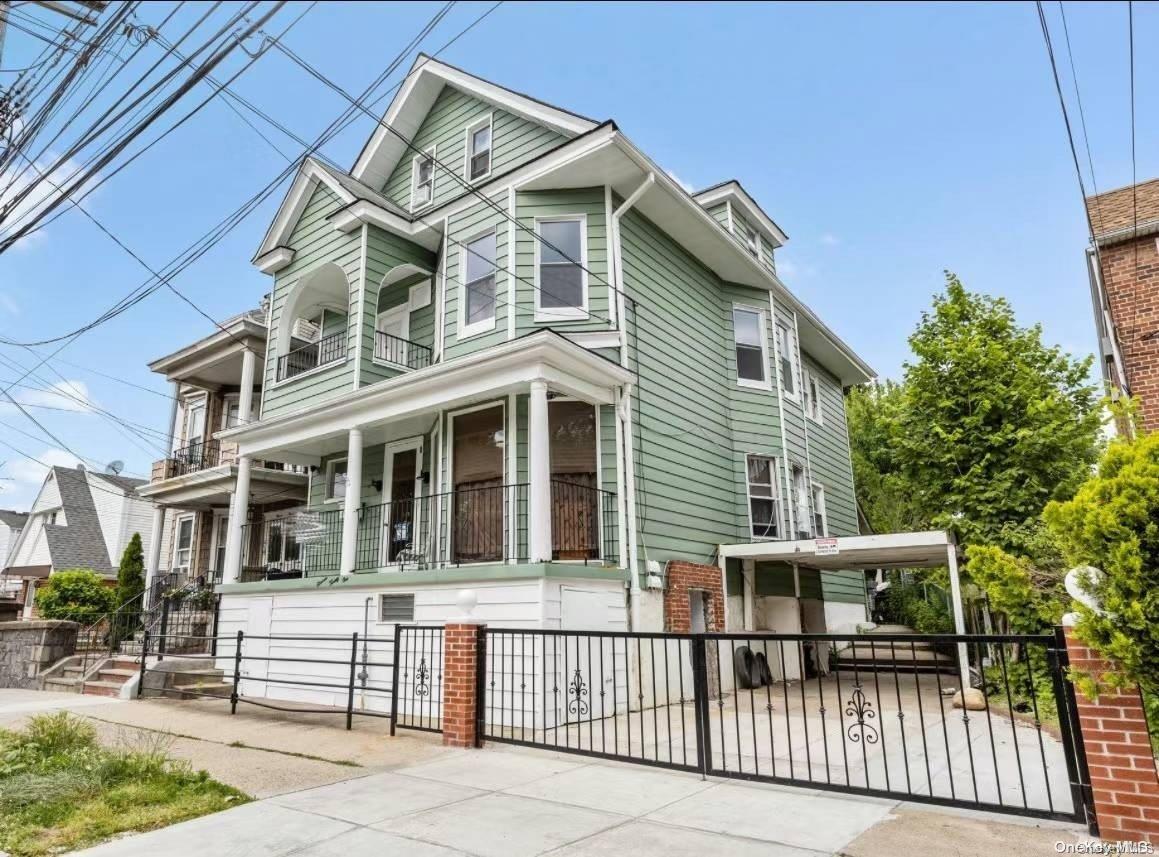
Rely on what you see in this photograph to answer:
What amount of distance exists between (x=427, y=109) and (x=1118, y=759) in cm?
1397

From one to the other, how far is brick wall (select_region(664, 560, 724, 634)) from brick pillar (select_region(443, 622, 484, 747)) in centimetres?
389

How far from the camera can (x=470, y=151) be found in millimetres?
12648

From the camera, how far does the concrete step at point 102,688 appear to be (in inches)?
428

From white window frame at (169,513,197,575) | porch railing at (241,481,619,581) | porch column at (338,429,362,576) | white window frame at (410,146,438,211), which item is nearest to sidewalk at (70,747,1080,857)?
porch railing at (241,481,619,581)

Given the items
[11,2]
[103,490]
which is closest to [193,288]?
[11,2]

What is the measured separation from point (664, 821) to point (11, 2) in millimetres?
7211

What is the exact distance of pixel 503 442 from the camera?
10555 millimetres

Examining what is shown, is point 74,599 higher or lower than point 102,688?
higher

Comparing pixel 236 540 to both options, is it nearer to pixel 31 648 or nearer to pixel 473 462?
pixel 31 648

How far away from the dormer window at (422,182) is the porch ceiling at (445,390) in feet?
14.5

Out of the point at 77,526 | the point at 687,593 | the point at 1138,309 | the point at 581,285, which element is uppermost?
the point at 581,285

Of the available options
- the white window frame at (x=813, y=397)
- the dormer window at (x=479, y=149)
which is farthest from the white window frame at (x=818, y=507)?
the dormer window at (x=479, y=149)

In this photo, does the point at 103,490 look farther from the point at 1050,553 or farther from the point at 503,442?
the point at 1050,553

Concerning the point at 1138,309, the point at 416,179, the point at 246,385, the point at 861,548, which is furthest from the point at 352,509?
the point at 1138,309
